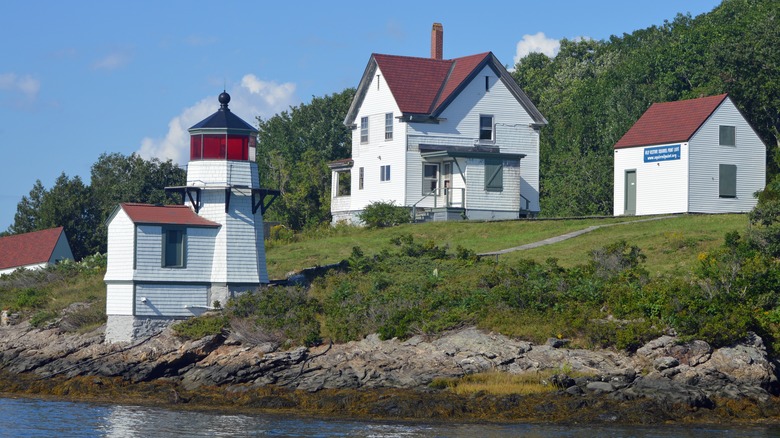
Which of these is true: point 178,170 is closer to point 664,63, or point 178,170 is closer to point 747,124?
point 664,63

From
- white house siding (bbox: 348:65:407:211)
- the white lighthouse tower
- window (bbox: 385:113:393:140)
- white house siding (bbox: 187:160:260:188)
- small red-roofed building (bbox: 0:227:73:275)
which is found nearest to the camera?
the white lighthouse tower

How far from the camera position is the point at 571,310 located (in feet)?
108

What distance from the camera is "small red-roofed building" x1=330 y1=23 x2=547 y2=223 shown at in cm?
5209

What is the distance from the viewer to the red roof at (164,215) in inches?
1473

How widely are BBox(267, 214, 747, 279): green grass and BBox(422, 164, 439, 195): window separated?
4099 millimetres

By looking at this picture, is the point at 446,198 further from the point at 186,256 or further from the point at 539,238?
the point at 186,256

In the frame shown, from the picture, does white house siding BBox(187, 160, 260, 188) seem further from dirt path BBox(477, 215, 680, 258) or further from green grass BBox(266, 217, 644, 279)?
dirt path BBox(477, 215, 680, 258)

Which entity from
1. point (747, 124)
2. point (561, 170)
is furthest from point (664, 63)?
point (747, 124)

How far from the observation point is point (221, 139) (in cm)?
3888

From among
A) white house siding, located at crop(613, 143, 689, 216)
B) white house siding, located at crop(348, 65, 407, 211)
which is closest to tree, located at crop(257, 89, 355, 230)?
white house siding, located at crop(348, 65, 407, 211)

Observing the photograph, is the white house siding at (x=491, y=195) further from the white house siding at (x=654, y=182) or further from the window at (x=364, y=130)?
the window at (x=364, y=130)

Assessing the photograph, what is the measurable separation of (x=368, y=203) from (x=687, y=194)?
1441 centimetres

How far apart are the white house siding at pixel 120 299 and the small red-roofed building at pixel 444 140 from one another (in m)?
17.5

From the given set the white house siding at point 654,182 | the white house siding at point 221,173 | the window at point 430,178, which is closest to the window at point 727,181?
the white house siding at point 654,182
